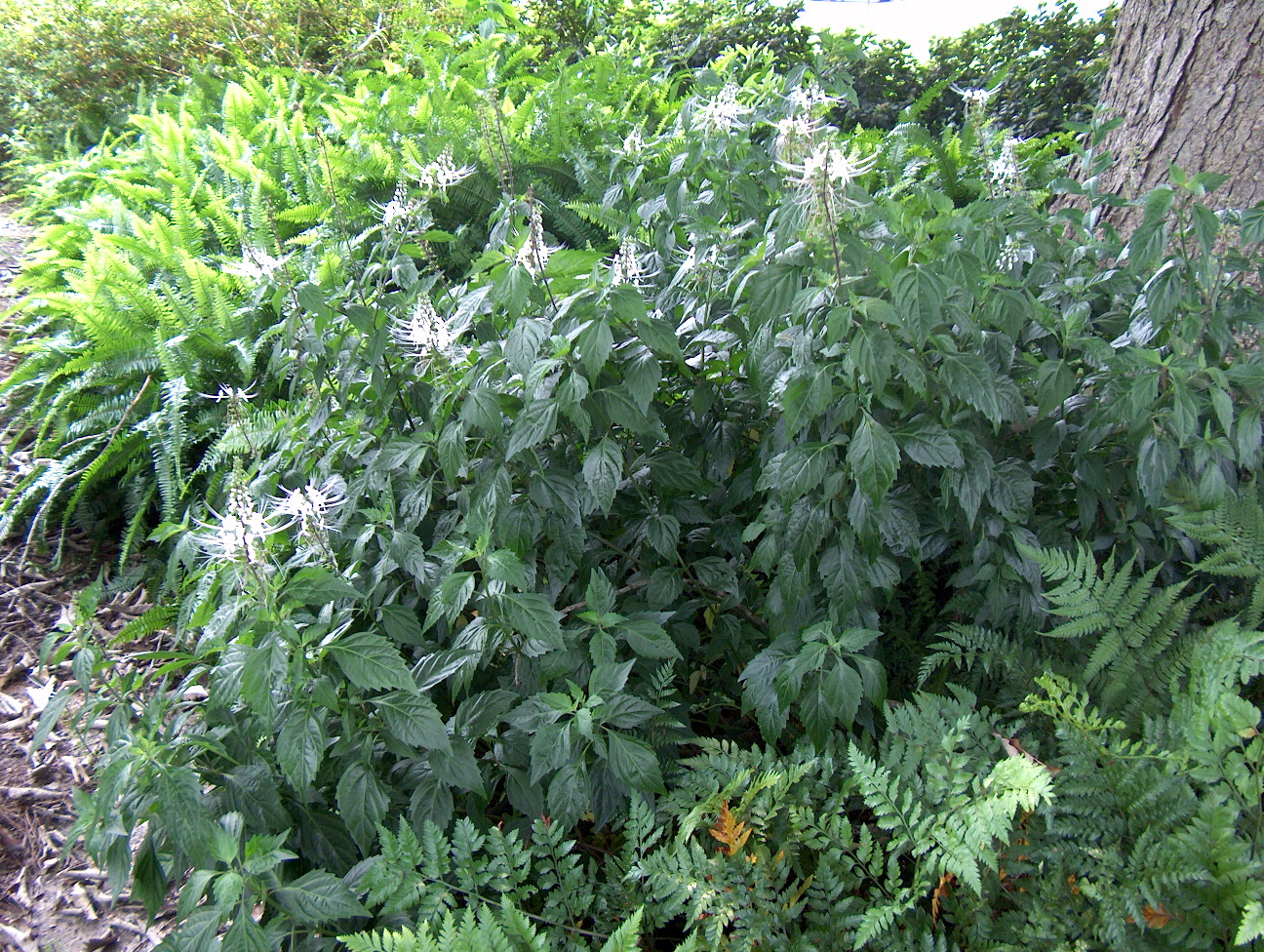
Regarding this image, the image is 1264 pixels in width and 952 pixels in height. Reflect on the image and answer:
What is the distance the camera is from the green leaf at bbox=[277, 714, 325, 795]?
1.52m

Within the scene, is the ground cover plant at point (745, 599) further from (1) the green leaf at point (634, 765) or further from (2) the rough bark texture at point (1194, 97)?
(2) the rough bark texture at point (1194, 97)

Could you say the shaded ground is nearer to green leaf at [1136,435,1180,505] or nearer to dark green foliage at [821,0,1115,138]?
green leaf at [1136,435,1180,505]

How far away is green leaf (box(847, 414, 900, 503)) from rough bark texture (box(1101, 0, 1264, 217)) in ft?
5.76

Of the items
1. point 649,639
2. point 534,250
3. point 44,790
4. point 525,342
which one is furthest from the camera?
point 44,790

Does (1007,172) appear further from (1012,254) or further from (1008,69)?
(1008,69)

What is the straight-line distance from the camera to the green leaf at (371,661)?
5.04 ft

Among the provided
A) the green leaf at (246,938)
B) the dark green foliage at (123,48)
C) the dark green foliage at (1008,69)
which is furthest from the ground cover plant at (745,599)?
the dark green foliage at (123,48)

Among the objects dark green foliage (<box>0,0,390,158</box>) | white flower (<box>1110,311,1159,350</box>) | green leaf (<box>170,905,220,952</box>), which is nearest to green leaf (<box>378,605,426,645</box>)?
green leaf (<box>170,905,220,952</box>)

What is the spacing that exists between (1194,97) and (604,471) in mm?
2423

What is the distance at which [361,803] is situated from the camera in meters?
1.64

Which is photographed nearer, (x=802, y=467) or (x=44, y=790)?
(x=802, y=467)

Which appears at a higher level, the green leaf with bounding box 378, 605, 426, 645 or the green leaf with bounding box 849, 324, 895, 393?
the green leaf with bounding box 849, 324, 895, 393

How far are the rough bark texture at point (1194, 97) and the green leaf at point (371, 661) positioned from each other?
267cm

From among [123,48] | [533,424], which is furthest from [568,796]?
[123,48]
